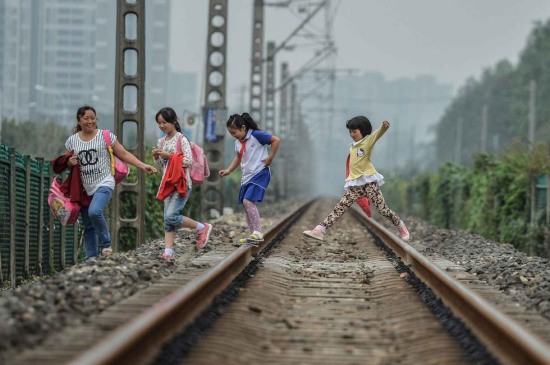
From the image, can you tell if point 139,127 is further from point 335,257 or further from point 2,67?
point 2,67

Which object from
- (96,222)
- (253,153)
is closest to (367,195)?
(253,153)

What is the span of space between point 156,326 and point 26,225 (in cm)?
682

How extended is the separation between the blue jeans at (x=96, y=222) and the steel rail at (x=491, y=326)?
10.6 ft

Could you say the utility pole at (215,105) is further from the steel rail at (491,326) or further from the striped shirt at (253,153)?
the steel rail at (491,326)

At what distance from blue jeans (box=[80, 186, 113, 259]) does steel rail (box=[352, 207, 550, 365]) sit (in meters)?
3.23

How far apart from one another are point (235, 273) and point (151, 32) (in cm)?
17988

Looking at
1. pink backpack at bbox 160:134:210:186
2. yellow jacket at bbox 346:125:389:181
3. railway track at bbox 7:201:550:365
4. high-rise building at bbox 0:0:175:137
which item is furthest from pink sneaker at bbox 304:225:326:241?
high-rise building at bbox 0:0:175:137

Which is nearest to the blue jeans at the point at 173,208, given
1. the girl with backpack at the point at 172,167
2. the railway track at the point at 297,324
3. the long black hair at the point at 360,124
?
the girl with backpack at the point at 172,167

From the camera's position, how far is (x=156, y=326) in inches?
195

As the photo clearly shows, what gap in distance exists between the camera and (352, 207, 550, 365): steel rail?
455 cm

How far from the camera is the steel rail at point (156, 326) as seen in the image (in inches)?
162

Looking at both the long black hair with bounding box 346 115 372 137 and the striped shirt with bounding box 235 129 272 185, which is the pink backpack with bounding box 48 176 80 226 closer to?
the striped shirt with bounding box 235 129 272 185

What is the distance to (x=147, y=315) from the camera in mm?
5082

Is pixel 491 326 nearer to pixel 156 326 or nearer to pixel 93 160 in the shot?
pixel 156 326
